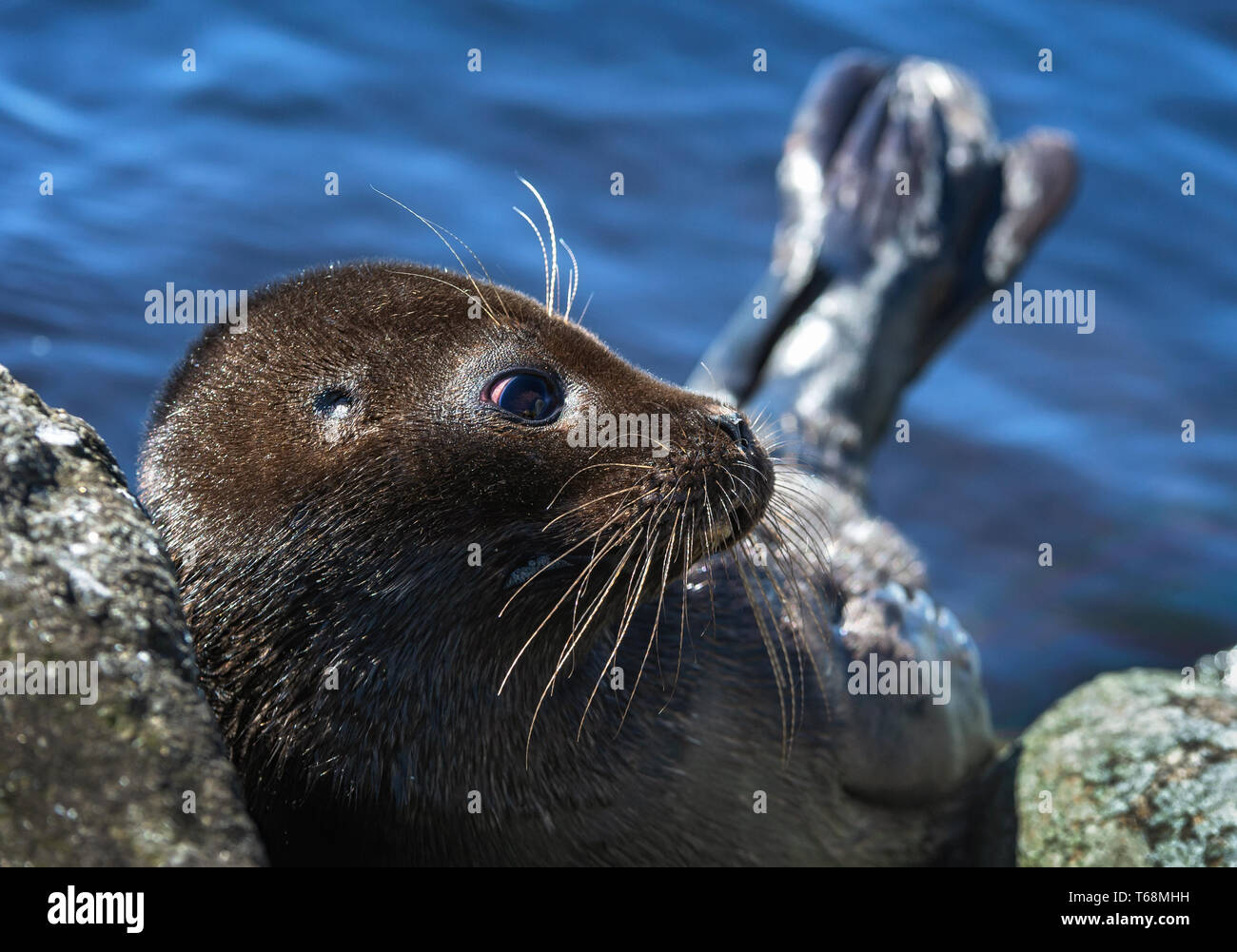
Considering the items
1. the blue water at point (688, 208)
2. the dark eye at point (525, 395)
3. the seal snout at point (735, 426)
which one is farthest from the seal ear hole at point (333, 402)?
the blue water at point (688, 208)

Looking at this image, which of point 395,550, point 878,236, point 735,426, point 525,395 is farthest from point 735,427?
point 878,236

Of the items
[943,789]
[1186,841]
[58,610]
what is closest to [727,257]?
[943,789]

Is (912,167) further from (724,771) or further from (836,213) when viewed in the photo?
(724,771)

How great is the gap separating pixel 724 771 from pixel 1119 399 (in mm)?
5315

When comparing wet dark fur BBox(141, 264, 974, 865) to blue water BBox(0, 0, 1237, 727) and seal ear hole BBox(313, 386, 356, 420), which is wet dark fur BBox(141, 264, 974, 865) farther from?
blue water BBox(0, 0, 1237, 727)

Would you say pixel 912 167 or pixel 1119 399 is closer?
pixel 912 167

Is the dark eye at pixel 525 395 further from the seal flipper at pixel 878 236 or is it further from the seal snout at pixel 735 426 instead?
the seal flipper at pixel 878 236

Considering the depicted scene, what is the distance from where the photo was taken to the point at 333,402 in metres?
3.36

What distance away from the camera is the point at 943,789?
4793 millimetres

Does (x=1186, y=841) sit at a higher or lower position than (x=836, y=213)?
lower

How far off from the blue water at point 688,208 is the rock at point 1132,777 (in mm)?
1953

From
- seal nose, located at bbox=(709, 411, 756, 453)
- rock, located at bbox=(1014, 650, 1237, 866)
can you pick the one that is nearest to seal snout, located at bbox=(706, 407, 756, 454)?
seal nose, located at bbox=(709, 411, 756, 453)

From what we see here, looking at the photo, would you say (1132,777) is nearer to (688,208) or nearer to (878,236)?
(878,236)

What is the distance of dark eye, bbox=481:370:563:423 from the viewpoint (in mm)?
3334
